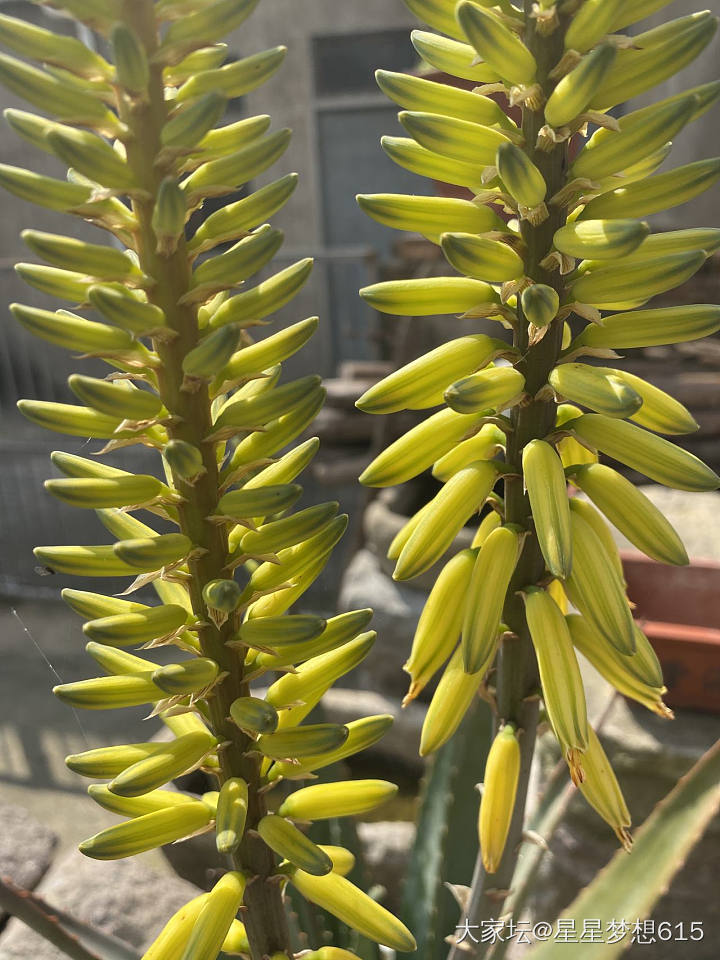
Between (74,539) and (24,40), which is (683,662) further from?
(74,539)

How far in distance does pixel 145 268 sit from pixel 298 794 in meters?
0.28

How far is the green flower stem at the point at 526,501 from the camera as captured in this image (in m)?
0.41

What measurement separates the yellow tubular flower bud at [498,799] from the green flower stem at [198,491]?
12 centimetres

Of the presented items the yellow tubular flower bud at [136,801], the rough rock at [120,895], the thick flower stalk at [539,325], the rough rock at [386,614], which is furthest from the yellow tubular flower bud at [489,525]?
the rough rock at [386,614]

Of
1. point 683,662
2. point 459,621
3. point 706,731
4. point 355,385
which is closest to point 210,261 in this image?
point 459,621


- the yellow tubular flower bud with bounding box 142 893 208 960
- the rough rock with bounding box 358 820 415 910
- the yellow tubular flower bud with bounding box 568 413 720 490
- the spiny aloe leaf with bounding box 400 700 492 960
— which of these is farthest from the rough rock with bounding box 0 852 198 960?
the yellow tubular flower bud with bounding box 568 413 720 490

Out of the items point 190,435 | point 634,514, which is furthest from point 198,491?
point 634,514

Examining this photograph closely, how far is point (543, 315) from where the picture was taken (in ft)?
1.27

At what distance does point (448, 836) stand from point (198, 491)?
1.92 feet

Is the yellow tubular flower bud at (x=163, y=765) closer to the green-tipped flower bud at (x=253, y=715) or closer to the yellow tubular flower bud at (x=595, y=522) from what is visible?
the green-tipped flower bud at (x=253, y=715)

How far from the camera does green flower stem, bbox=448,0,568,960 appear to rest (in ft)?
1.34

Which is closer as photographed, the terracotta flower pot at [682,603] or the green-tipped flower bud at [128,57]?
the green-tipped flower bud at [128,57]

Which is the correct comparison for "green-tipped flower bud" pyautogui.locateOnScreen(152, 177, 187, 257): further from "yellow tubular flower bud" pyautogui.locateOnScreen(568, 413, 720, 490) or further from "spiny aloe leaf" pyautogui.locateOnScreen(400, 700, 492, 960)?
"spiny aloe leaf" pyautogui.locateOnScreen(400, 700, 492, 960)

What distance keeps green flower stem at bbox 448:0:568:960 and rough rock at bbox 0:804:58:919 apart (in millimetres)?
1230
